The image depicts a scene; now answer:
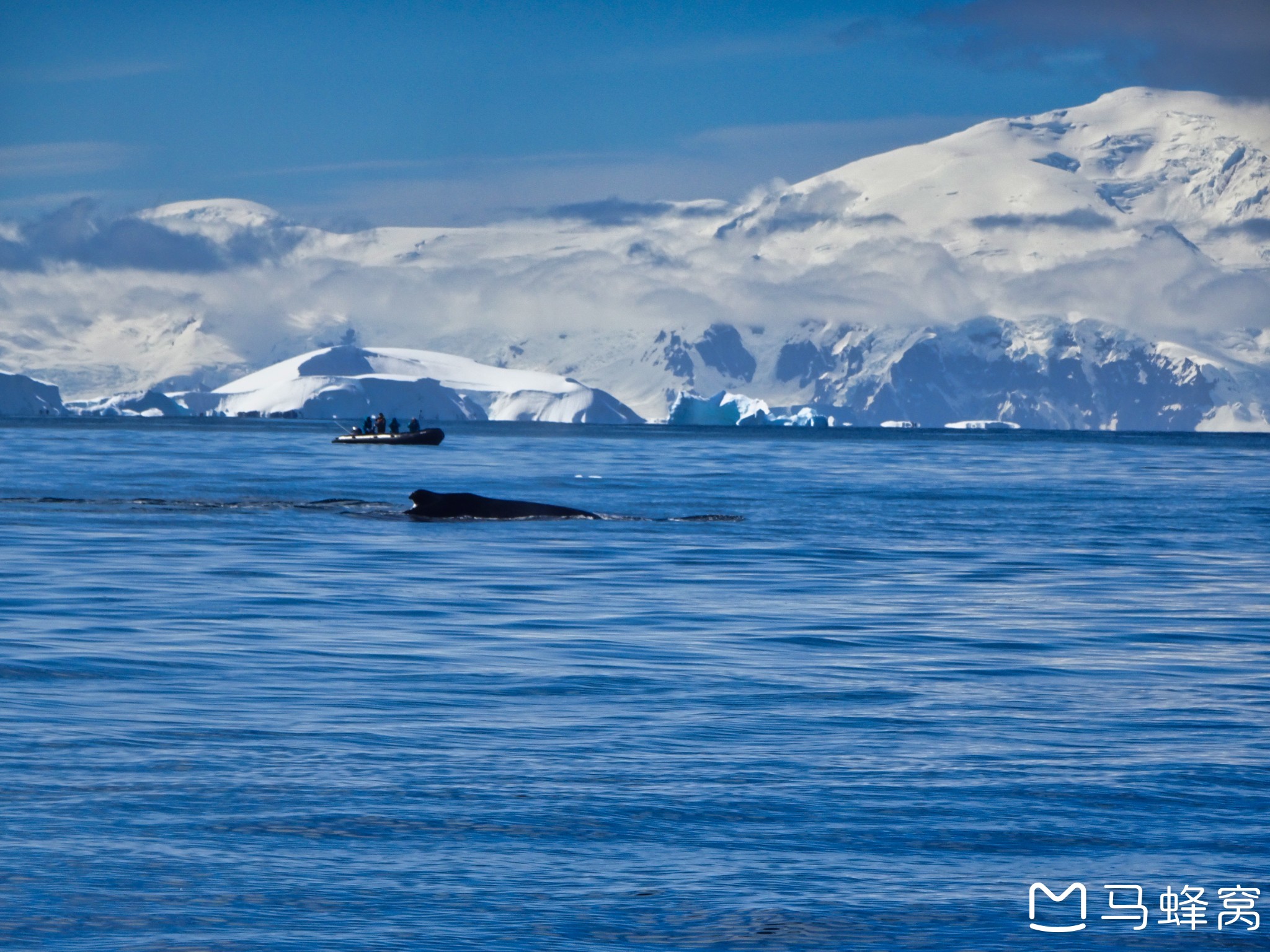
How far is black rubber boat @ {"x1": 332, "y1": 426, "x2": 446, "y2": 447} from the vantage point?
122 metres

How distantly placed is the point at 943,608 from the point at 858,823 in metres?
13.6

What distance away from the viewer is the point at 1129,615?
2275cm

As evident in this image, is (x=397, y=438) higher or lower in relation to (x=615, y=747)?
higher

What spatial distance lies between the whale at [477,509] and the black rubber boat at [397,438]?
79.9m

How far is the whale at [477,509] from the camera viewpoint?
41.2 m

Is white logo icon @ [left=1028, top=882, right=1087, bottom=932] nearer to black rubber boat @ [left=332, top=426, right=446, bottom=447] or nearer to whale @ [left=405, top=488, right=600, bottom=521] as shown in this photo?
whale @ [left=405, top=488, right=600, bottom=521]

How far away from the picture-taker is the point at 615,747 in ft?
40.8

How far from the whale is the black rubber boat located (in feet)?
262

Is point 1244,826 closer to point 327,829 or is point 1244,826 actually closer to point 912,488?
point 327,829

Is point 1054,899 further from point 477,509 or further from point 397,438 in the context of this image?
point 397,438

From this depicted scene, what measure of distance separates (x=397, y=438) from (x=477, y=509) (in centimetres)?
8153

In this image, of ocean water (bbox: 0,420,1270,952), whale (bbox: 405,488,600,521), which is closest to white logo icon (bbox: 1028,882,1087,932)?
ocean water (bbox: 0,420,1270,952)

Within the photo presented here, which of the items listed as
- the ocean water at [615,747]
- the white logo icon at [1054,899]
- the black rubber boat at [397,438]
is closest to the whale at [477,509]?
the ocean water at [615,747]

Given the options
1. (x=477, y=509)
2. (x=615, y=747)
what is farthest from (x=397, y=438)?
(x=615, y=747)
